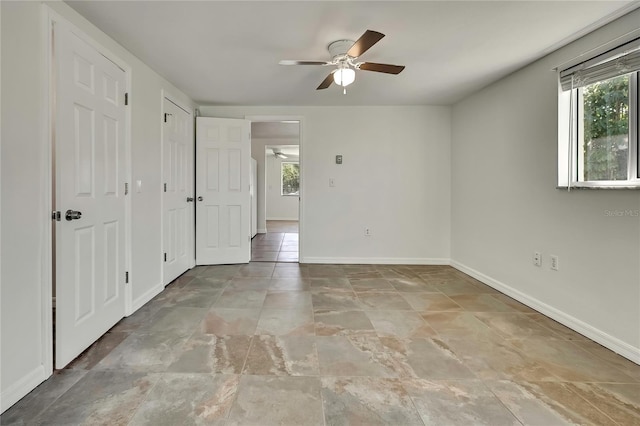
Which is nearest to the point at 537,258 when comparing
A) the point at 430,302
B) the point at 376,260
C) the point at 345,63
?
the point at 430,302

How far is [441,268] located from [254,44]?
134 inches

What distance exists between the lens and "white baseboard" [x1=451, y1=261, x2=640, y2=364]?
1854mm

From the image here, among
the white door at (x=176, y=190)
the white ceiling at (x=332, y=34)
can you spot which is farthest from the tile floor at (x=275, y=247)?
the white ceiling at (x=332, y=34)

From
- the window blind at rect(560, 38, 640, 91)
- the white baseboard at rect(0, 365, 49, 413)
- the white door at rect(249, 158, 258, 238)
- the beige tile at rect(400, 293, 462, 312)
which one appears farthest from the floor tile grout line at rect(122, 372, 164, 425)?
the white door at rect(249, 158, 258, 238)

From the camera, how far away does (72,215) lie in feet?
5.76

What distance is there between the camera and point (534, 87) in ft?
8.57

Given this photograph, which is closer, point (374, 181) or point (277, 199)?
point (374, 181)

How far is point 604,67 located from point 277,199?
31.1ft

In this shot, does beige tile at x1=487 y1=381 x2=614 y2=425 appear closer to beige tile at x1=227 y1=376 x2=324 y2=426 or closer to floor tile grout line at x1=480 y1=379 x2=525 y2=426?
floor tile grout line at x1=480 y1=379 x2=525 y2=426

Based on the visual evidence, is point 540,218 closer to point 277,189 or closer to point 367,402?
point 367,402

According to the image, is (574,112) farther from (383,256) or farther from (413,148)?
(383,256)

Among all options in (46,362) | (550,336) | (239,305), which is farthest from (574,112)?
(46,362)

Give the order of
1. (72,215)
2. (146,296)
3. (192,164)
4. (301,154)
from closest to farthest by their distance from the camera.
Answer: (72,215) < (146,296) < (192,164) < (301,154)

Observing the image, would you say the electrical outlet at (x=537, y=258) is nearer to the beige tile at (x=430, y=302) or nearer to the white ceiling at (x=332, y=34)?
the beige tile at (x=430, y=302)
